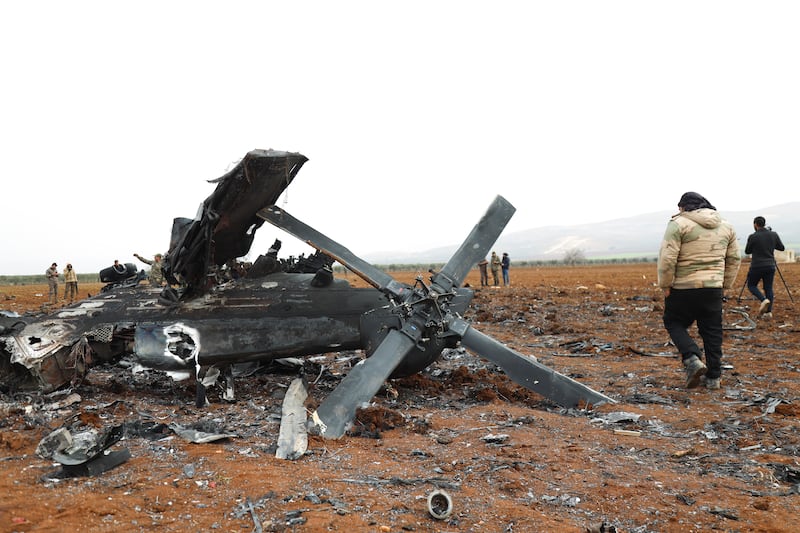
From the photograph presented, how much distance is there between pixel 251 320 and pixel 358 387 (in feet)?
6.40

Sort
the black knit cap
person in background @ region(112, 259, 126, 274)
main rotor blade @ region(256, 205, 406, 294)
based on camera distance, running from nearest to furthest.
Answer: main rotor blade @ region(256, 205, 406, 294) → the black knit cap → person in background @ region(112, 259, 126, 274)

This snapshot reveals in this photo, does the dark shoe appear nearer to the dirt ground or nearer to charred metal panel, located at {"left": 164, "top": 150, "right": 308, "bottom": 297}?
the dirt ground

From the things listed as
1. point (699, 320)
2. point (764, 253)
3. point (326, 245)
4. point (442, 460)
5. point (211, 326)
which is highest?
point (326, 245)

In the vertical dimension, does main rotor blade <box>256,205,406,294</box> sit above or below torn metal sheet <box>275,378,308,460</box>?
above

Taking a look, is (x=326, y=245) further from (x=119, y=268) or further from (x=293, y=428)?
(x=119, y=268)

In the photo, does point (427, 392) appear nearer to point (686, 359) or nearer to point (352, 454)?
point (352, 454)

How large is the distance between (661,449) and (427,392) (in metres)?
3.16

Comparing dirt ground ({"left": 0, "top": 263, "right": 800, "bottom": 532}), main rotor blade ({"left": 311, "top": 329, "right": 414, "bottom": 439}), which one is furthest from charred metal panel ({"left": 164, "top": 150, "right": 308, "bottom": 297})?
main rotor blade ({"left": 311, "top": 329, "right": 414, "bottom": 439})

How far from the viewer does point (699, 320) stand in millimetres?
7055

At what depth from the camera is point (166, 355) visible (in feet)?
21.9

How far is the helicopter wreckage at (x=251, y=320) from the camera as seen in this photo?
649 centimetres

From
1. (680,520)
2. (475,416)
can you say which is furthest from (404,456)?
(680,520)

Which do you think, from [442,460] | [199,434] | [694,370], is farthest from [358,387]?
[694,370]

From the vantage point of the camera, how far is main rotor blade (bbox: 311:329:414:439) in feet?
18.2
